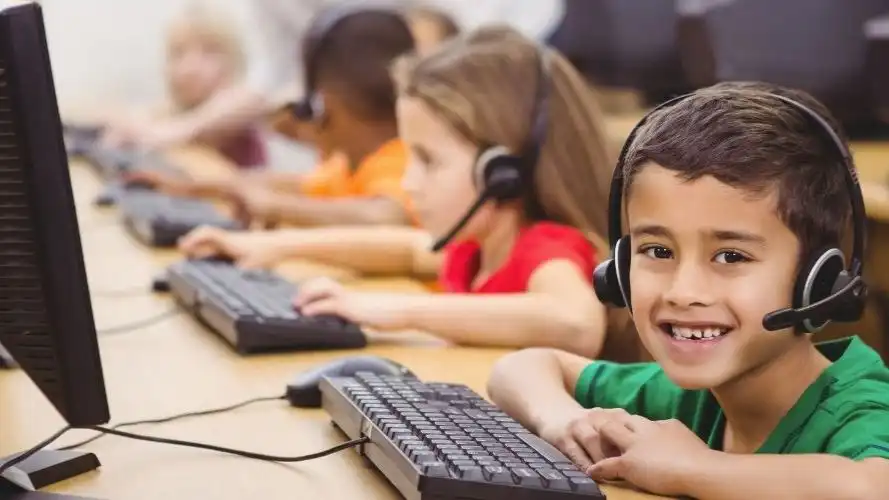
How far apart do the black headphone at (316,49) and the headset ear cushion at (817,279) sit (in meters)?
1.43

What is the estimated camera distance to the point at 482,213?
4.56 ft

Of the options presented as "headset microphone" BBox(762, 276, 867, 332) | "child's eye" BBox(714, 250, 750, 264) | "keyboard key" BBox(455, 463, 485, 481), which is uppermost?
"child's eye" BBox(714, 250, 750, 264)

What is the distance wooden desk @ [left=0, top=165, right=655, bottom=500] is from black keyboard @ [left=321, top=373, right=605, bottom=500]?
3cm

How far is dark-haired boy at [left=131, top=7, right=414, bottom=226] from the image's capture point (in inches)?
79.7

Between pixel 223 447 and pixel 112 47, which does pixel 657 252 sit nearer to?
pixel 223 447

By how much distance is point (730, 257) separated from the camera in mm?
809

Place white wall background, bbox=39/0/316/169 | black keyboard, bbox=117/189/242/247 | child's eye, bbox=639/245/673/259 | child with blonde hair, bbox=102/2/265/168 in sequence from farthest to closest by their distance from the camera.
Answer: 1. white wall background, bbox=39/0/316/169
2. child with blonde hair, bbox=102/2/265/168
3. black keyboard, bbox=117/189/242/247
4. child's eye, bbox=639/245/673/259

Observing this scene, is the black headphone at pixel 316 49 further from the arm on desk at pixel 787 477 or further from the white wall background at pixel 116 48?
the white wall background at pixel 116 48

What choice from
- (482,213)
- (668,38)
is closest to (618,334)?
(482,213)

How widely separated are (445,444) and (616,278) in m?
Answer: 0.19

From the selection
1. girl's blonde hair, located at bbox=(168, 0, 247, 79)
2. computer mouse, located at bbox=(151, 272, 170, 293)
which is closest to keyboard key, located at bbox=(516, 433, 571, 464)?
computer mouse, located at bbox=(151, 272, 170, 293)

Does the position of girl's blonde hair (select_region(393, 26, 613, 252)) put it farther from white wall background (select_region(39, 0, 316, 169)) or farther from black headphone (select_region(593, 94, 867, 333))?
white wall background (select_region(39, 0, 316, 169))

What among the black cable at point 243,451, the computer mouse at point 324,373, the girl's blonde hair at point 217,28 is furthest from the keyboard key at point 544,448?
the girl's blonde hair at point 217,28

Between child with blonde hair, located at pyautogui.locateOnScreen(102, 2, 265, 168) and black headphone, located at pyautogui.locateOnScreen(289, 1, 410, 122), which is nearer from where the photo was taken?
black headphone, located at pyautogui.locateOnScreen(289, 1, 410, 122)
